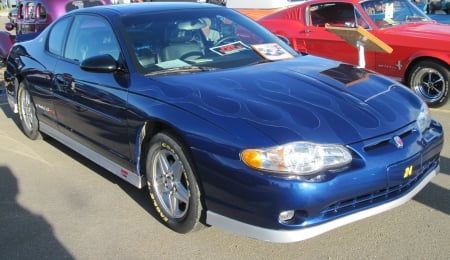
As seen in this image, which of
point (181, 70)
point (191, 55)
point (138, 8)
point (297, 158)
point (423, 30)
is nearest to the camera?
point (297, 158)

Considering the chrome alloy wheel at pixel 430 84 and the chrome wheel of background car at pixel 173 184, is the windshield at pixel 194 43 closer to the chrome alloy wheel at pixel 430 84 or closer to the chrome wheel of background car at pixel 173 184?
the chrome wheel of background car at pixel 173 184

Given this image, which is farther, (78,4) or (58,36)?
(78,4)

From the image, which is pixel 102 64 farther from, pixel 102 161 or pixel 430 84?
pixel 430 84

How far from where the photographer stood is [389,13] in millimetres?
7609

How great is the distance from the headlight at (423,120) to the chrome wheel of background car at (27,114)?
4.18 meters

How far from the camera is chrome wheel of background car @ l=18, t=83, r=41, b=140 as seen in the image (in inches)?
232

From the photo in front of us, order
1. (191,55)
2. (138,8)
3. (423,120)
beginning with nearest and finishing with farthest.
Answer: (423,120) < (191,55) < (138,8)

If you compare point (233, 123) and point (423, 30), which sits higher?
point (233, 123)

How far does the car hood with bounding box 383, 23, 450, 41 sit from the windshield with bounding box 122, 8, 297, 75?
10.2ft

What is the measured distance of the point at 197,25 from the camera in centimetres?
441

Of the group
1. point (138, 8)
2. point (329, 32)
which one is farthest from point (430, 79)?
point (138, 8)

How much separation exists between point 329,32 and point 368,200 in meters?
5.07

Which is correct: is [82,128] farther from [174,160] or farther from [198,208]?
[198,208]

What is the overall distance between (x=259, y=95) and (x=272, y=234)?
3.05 feet
